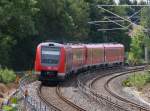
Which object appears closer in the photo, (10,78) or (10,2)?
(10,78)

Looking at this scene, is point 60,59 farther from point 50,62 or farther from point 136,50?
point 136,50

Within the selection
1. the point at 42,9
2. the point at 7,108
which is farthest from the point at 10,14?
the point at 7,108

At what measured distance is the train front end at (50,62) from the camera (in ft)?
129

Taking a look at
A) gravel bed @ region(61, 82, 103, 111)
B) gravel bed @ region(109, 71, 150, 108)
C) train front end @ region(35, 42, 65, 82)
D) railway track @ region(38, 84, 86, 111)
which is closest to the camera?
railway track @ region(38, 84, 86, 111)

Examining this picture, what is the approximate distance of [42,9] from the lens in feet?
239

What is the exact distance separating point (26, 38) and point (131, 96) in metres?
31.6

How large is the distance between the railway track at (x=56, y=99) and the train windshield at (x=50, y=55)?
6.07 ft

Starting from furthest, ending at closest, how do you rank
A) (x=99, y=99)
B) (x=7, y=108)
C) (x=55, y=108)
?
(x=99, y=99)
(x=55, y=108)
(x=7, y=108)

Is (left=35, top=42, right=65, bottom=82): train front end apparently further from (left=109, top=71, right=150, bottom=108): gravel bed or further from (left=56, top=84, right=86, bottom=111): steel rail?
(left=109, top=71, right=150, bottom=108): gravel bed

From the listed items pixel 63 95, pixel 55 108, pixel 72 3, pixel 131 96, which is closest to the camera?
pixel 55 108

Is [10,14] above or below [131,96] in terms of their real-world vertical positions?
above

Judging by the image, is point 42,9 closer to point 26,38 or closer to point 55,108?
point 26,38

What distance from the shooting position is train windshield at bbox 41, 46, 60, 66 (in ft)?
129

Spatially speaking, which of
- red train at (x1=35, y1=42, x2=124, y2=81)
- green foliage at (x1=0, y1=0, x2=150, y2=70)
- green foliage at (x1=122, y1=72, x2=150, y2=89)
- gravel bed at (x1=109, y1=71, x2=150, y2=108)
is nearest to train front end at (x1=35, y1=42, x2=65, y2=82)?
red train at (x1=35, y1=42, x2=124, y2=81)
